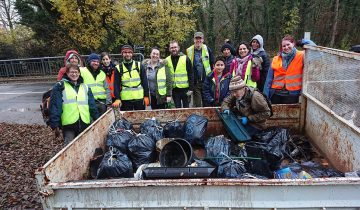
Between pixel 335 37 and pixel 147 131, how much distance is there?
62.9ft

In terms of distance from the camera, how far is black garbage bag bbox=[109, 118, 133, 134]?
394 centimetres

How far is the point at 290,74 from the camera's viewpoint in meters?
4.15

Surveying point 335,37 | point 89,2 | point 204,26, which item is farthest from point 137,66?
point 335,37

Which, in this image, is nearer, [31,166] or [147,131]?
[147,131]

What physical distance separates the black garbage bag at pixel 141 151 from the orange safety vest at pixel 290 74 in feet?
6.80

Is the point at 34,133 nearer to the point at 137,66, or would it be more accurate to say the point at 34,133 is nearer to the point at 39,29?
the point at 137,66

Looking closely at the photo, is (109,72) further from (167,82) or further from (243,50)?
(243,50)

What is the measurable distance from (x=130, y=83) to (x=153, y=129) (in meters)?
1.26

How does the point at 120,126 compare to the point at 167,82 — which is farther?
the point at 167,82

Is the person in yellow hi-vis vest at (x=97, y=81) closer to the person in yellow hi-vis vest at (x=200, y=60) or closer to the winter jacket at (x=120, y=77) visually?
the winter jacket at (x=120, y=77)

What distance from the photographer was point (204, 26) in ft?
61.9

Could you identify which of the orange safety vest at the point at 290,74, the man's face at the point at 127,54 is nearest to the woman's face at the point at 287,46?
the orange safety vest at the point at 290,74

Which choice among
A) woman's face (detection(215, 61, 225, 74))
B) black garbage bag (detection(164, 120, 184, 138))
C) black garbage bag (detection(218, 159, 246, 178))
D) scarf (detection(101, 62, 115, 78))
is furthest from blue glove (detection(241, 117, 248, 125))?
scarf (detection(101, 62, 115, 78))

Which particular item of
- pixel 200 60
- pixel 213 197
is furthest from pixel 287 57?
pixel 213 197
